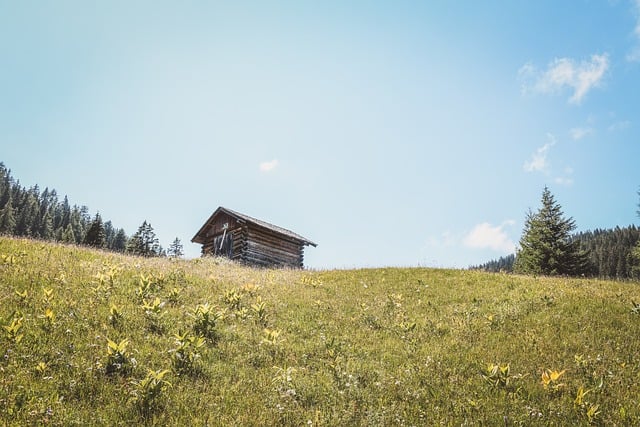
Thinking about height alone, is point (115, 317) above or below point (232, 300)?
below

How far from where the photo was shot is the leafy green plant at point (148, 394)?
218 inches

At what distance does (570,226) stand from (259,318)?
31.5 metres

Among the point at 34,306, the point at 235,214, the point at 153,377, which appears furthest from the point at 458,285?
the point at 235,214

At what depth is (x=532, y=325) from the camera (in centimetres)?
1099

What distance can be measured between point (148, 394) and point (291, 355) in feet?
11.8

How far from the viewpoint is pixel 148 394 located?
567cm

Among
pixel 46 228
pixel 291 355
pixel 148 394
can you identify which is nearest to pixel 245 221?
pixel 291 355

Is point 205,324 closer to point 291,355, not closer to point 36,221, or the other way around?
point 291,355

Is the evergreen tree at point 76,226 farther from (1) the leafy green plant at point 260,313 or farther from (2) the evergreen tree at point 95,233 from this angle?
(1) the leafy green plant at point 260,313

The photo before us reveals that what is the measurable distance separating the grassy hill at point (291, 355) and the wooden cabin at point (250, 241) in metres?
15.6

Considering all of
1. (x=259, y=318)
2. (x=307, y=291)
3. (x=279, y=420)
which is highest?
(x=307, y=291)

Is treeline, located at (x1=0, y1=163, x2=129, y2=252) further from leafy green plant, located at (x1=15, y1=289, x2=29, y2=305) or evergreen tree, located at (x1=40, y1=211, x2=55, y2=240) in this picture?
leafy green plant, located at (x1=15, y1=289, x2=29, y2=305)

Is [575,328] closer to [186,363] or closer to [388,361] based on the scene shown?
[388,361]

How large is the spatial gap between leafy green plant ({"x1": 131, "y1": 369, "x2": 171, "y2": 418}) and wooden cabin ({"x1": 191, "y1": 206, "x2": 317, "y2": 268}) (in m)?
23.1
